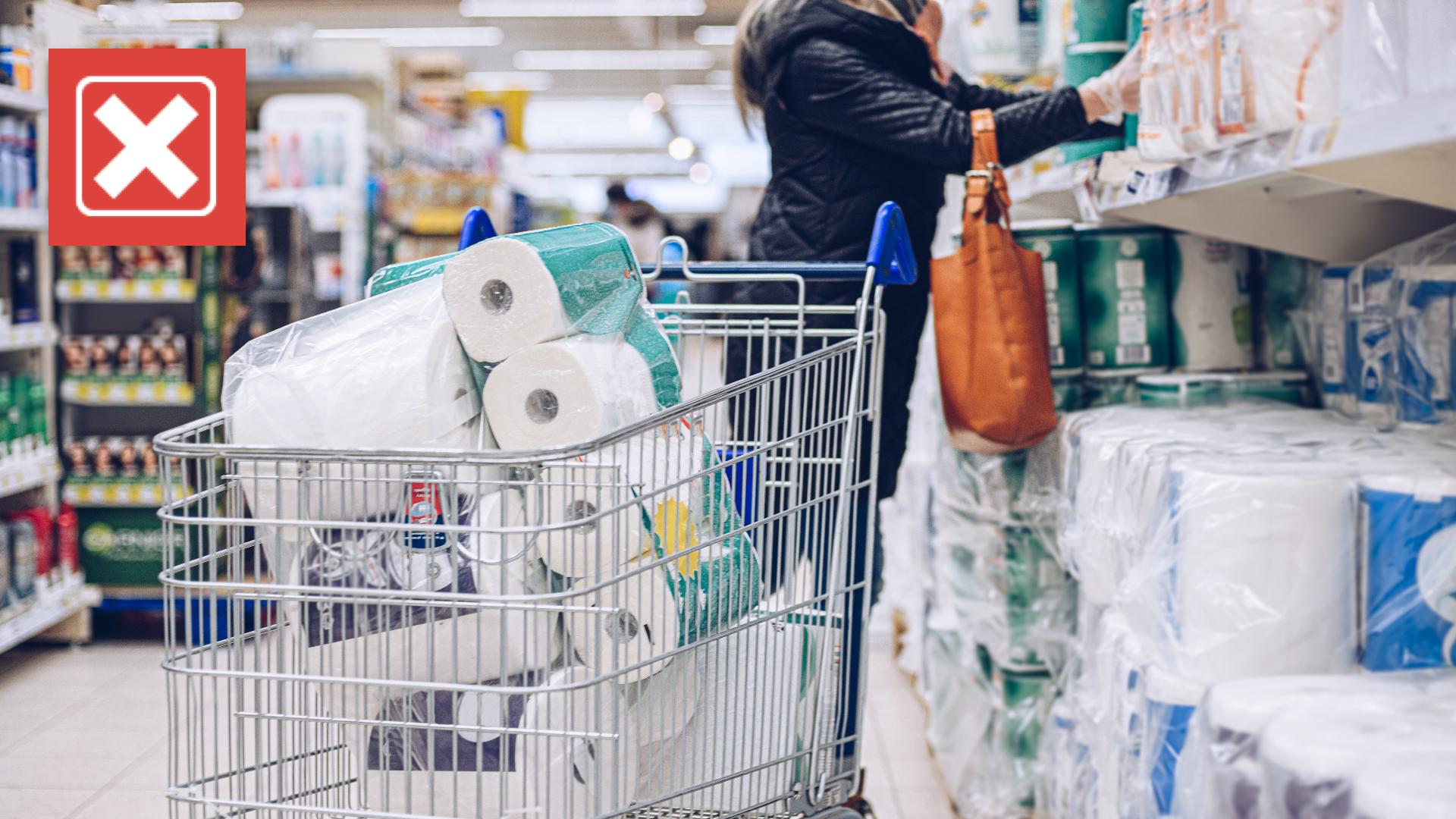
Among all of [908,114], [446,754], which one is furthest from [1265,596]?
[908,114]

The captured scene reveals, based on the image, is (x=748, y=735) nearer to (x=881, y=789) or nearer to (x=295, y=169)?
(x=881, y=789)

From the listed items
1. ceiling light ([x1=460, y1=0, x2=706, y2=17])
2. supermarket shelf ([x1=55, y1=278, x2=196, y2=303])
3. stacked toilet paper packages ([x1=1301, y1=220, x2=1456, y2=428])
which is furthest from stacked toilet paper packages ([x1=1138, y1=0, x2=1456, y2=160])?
ceiling light ([x1=460, y1=0, x2=706, y2=17])

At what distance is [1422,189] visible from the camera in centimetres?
129

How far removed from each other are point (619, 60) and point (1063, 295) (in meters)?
13.3

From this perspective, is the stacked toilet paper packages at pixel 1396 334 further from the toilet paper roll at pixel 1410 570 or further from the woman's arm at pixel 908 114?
the woman's arm at pixel 908 114

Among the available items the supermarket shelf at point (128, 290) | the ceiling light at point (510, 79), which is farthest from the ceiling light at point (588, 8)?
the supermarket shelf at point (128, 290)

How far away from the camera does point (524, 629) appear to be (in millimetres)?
1274

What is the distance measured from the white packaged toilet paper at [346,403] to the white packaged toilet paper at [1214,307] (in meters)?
1.29

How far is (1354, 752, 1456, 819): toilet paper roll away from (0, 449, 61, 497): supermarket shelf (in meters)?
3.65

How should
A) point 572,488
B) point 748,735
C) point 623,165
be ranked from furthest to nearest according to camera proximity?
point 623,165 < point 748,735 < point 572,488

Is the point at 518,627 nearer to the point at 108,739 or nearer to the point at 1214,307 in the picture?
the point at 1214,307

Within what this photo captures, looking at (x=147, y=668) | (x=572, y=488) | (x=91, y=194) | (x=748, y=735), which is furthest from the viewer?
(x=147, y=668)

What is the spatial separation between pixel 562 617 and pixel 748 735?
340 millimetres

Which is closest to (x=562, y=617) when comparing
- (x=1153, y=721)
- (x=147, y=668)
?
(x=1153, y=721)
